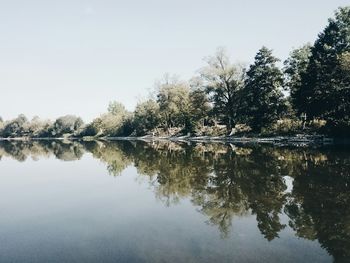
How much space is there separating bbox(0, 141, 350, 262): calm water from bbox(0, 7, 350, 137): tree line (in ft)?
85.9

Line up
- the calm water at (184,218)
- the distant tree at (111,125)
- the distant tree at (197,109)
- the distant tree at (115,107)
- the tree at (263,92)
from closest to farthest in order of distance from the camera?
the calm water at (184,218)
the tree at (263,92)
the distant tree at (197,109)
the distant tree at (111,125)
the distant tree at (115,107)

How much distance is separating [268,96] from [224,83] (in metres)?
14.4

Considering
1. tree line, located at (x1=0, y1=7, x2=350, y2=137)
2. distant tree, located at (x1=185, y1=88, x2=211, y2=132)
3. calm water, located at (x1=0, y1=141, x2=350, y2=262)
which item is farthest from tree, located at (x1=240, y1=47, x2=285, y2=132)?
calm water, located at (x1=0, y1=141, x2=350, y2=262)

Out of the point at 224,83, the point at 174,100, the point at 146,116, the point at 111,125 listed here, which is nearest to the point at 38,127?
the point at 111,125

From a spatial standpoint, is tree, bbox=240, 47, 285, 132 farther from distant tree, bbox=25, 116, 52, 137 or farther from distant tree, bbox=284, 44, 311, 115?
distant tree, bbox=25, 116, 52, 137

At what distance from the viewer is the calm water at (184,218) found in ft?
26.0

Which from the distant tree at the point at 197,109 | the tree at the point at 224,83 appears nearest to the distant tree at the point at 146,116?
the distant tree at the point at 197,109

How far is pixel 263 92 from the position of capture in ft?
192

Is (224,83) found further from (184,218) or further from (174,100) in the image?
(184,218)

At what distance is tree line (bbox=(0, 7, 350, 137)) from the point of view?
43.4 meters

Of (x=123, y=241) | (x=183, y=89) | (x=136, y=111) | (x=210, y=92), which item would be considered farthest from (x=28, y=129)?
(x=123, y=241)

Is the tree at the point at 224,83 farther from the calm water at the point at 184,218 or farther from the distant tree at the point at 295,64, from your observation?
the calm water at the point at 184,218

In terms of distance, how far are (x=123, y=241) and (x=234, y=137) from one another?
185 ft

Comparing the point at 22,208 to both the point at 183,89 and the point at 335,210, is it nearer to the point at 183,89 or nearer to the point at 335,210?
the point at 335,210
